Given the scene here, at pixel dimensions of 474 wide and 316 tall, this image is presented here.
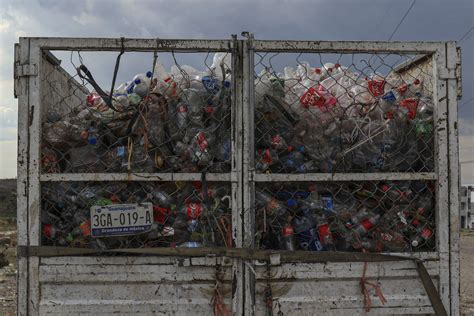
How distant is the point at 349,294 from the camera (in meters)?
2.72

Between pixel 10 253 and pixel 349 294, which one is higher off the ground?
pixel 349 294

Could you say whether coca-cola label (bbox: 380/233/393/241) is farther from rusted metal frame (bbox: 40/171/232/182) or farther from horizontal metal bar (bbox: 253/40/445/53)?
horizontal metal bar (bbox: 253/40/445/53)

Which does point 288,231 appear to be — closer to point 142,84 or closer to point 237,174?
point 237,174

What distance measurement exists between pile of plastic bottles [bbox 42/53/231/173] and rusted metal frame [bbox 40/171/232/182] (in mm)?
63

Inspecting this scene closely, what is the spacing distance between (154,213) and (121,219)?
0.58ft

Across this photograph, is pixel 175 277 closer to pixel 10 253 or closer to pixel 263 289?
pixel 263 289

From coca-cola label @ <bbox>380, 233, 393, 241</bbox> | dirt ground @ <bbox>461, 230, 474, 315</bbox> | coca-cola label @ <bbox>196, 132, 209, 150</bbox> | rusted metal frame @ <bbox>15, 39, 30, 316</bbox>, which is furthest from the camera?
dirt ground @ <bbox>461, 230, 474, 315</bbox>

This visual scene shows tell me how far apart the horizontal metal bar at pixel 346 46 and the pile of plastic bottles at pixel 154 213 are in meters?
0.80

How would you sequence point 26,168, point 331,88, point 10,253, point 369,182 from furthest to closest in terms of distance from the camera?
point 10,253 → point 331,88 → point 369,182 → point 26,168

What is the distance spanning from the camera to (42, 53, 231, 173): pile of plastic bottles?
9.06 feet

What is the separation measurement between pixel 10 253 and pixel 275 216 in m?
10.5

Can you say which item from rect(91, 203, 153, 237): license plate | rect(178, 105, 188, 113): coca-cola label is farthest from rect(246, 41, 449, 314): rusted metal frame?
rect(91, 203, 153, 237): license plate

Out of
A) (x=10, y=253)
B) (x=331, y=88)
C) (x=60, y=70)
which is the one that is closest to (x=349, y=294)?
(x=331, y=88)

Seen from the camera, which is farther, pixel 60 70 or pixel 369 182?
pixel 60 70
